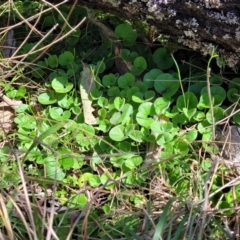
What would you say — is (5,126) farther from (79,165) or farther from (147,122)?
(147,122)

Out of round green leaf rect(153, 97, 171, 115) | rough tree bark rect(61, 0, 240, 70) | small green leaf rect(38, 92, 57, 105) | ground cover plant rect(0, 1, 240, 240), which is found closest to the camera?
ground cover plant rect(0, 1, 240, 240)

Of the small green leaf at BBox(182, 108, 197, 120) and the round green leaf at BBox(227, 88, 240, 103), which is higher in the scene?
the round green leaf at BBox(227, 88, 240, 103)

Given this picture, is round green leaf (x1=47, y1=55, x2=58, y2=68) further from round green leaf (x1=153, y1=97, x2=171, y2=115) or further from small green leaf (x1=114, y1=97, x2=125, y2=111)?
round green leaf (x1=153, y1=97, x2=171, y2=115)

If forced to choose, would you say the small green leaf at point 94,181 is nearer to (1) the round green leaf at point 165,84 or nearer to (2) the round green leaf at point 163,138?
(2) the round green leaf at point 163,138

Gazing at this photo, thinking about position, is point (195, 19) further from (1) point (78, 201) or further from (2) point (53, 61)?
(1) point (78, 201)

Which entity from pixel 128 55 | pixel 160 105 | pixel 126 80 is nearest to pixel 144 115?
pixel 160 105

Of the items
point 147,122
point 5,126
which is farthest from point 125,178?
point 5,126

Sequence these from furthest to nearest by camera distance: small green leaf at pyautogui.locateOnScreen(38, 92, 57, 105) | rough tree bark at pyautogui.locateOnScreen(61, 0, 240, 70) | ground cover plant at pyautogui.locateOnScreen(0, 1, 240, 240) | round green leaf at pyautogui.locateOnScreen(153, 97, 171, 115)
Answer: small green leaf at pyautogui.locateOnScreen(38, 92, 57, 105) < round green leaf at pyautogui.locateOnScreen(153, 97, 171, 115) < rough tree bark at pyautogui.locateOnScreen(61, 0, 240, 70) < ground cover plant at pyautogui.locateOnScreen(0, 1, 240, 240)

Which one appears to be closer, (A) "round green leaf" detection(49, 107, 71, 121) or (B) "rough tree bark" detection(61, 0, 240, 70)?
(B) "rough tree bark" detection(61, 0, 240, 70)

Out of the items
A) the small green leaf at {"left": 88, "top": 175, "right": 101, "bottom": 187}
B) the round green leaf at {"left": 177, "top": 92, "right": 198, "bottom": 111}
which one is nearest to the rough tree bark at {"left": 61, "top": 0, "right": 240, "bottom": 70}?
the round green leaf at {"left": 177, "top": 92, "right": 198, "bottom": 111}
